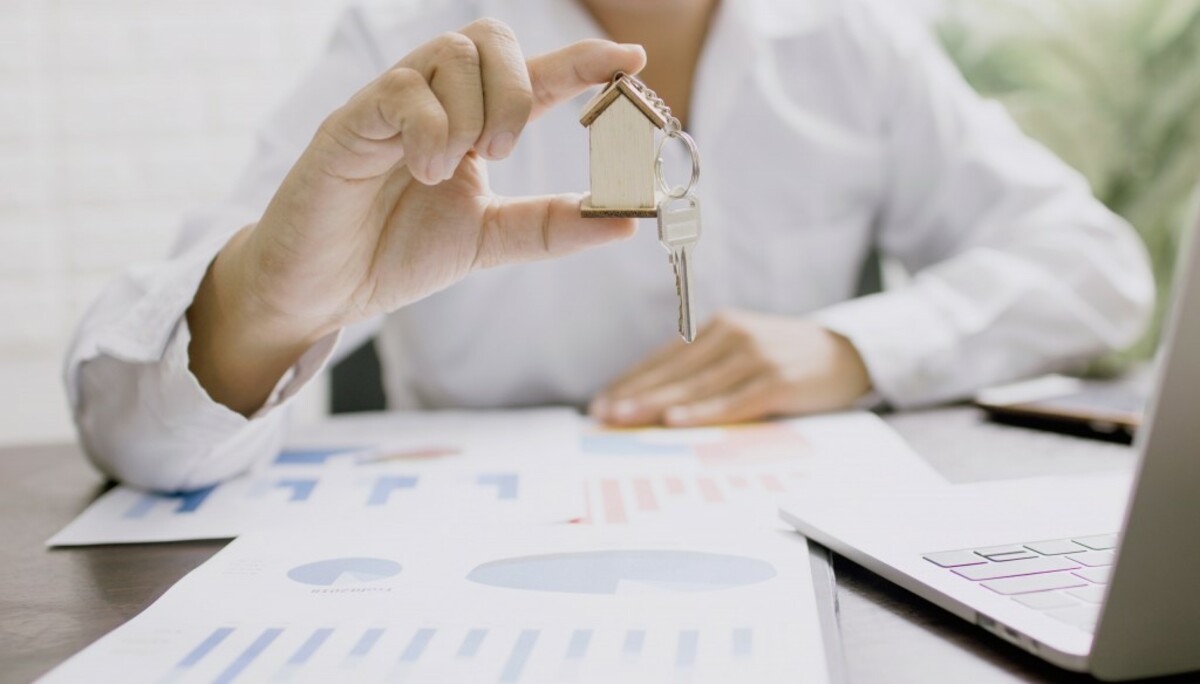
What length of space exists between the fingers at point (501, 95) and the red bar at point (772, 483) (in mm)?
301

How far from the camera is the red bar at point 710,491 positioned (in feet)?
2.29

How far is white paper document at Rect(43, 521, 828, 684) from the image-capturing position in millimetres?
439

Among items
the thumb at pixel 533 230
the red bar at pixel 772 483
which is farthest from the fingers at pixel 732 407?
the thumb at pixel 533 230

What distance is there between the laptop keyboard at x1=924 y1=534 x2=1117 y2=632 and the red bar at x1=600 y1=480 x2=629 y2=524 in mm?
202

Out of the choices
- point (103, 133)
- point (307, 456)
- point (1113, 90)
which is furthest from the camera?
point (103, 133)

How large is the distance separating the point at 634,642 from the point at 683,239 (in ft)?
0.76

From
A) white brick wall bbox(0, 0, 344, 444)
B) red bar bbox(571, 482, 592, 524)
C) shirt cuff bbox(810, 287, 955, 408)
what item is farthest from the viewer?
white brick wall bbox(0, 0, 344, 444)

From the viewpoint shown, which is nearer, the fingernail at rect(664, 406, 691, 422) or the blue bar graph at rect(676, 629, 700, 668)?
the blue bar graph at rect(676, 629, 700, 668)

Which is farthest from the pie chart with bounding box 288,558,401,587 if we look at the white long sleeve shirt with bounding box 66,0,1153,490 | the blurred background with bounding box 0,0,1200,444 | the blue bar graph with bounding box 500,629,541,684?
the blurred background with bounding box 0,0,1200,444

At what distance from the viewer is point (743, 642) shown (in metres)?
0.45

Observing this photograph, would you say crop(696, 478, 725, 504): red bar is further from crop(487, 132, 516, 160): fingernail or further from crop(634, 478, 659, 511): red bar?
crop(487, 132, 516, 160): fingernail

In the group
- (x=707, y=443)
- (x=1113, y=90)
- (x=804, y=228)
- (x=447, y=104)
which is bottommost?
(x=707, y=443)

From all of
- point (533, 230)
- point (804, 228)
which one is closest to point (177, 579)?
point (533, 230)

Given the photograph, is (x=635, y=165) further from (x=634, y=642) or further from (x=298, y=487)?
(x=298, y=487)
